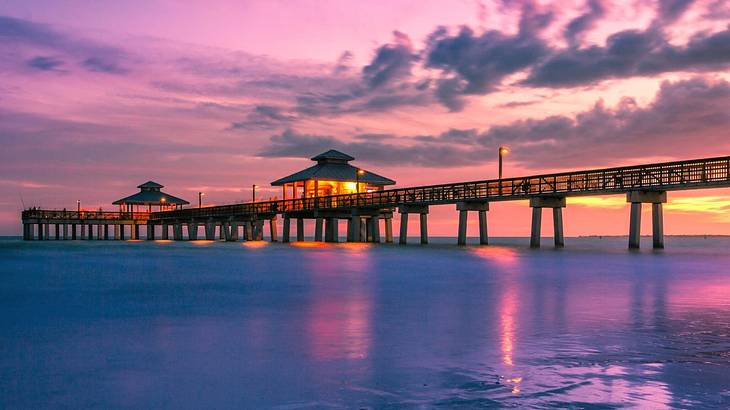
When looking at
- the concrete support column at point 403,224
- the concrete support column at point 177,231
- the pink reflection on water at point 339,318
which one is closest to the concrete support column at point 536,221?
the concrete support column at point 403,224

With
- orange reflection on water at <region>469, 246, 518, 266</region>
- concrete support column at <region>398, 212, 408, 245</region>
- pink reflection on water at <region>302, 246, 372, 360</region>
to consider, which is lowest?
orange reflection on water at <region>469, 246, 518, 266</region>

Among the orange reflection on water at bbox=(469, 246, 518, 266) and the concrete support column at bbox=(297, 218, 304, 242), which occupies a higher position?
the concrete support column at bbox=(297, 218, 304, 242)

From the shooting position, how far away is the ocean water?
20.4 ft

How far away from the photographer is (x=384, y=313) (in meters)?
12.8

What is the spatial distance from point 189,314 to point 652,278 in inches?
590

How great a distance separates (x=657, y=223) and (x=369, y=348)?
39637mm

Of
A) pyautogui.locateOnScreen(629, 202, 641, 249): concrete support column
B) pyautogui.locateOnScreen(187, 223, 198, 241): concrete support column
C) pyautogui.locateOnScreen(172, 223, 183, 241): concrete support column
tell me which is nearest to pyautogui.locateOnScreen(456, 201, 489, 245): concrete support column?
pyautogui.locateOnScreen(629, 202, 641, 249): concrete support column

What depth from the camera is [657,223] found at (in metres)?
43.8

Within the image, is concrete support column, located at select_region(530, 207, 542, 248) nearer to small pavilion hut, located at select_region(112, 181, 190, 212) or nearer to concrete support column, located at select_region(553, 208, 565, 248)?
→ concrete support column, located at select_region(553, 208, 565, 248)

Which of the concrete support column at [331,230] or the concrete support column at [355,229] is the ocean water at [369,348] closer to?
the concrete support column at [355,229]

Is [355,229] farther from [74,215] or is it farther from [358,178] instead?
[74,215]

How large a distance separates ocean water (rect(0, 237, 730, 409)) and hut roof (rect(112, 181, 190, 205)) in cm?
8981

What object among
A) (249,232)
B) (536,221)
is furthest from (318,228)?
(536,221)

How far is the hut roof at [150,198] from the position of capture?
104312mm
